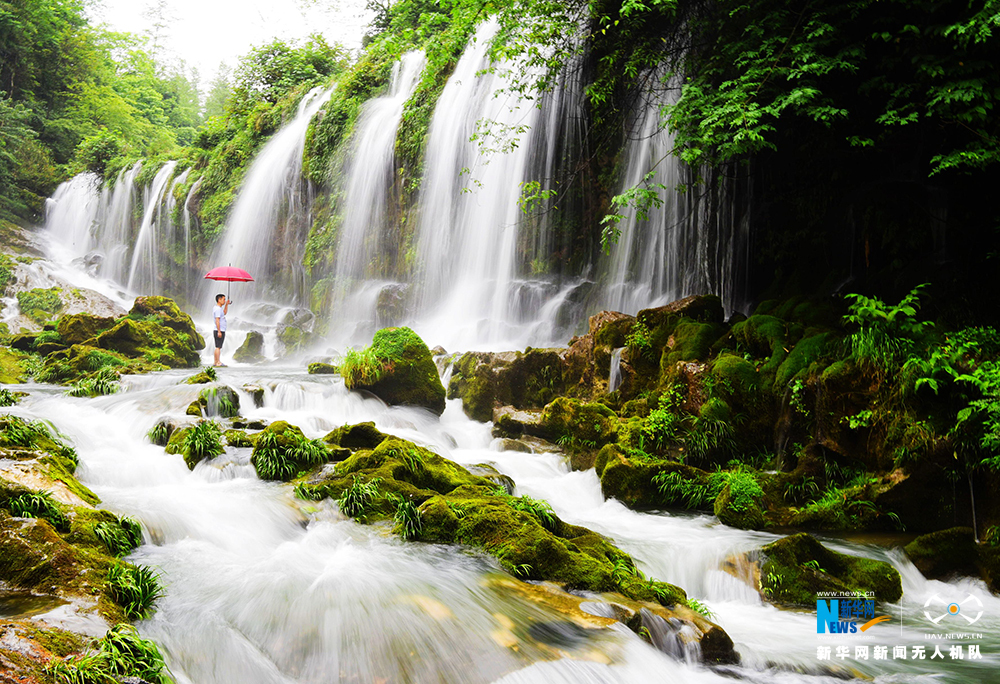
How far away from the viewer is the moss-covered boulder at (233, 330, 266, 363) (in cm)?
1956

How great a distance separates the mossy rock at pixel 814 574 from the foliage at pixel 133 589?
4.75 m

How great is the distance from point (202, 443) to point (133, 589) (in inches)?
151

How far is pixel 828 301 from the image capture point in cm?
927

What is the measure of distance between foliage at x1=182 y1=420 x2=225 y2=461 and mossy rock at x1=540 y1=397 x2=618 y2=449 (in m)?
4.83

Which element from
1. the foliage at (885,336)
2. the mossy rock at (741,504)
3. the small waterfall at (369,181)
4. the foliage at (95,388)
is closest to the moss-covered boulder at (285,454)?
the mossy rock at (741,504)

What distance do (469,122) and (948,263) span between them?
43.1ft

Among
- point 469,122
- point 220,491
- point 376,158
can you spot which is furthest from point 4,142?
point 220,491

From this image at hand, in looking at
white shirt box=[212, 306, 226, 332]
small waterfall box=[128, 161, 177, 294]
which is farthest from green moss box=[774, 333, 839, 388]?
small waterfall box=[128, 161, 177, 294]

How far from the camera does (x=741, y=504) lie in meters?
6.60

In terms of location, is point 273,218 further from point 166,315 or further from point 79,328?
point 79,328

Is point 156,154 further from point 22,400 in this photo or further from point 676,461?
point 676,461

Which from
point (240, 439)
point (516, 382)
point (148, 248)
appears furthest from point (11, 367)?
point (148, 248)

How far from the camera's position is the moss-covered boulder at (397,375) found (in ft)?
36.5

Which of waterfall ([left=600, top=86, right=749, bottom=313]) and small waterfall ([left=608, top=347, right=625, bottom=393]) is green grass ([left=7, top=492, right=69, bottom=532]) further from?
waterfall ([left=600, top=86, right=749, bottom=313])
